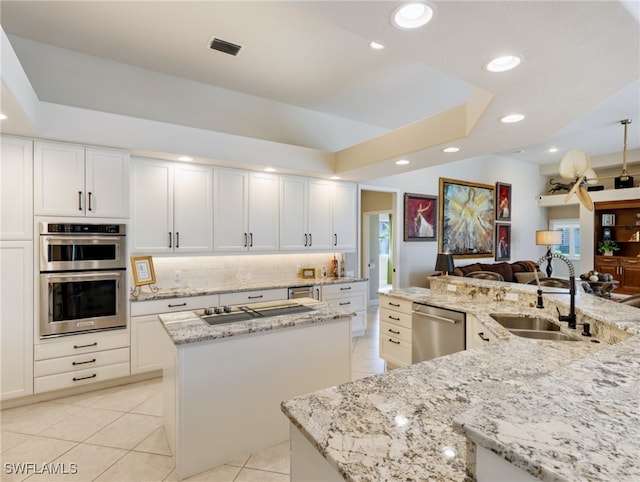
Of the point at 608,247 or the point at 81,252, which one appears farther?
the point at 608,247

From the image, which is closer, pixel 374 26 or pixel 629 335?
pixel 374 26

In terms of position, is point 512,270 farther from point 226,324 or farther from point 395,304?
point 226,324

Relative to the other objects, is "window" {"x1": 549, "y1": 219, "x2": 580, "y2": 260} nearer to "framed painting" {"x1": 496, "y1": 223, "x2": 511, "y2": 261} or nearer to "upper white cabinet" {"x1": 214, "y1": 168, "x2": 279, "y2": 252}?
"framed painting" {"x1": 496, "y1": 223, "x2": 511, "y2": 261}

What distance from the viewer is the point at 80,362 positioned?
10.2ft

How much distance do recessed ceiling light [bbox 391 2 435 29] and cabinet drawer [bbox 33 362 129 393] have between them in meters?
3.67

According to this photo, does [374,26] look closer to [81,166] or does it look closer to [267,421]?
[267,421]

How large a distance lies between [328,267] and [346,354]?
8.77 feet

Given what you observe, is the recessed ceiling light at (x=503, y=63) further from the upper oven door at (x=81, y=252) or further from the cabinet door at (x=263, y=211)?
the upper oven door at (x=81, y=252)

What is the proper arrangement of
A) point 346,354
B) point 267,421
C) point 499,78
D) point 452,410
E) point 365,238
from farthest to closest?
point 365,238 < point 346,354 < point 267,421 < point 499,78 < point 452,410

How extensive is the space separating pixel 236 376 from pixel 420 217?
4.92 m

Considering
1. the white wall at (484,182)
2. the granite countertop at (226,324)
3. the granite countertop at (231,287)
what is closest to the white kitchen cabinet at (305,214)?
the granite countertop at (231,287)

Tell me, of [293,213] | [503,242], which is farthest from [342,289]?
[503,242]

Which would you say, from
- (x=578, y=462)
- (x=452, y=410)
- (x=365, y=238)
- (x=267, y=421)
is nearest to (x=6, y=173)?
(x=267, y=421)

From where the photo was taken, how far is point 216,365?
2.08 metres
